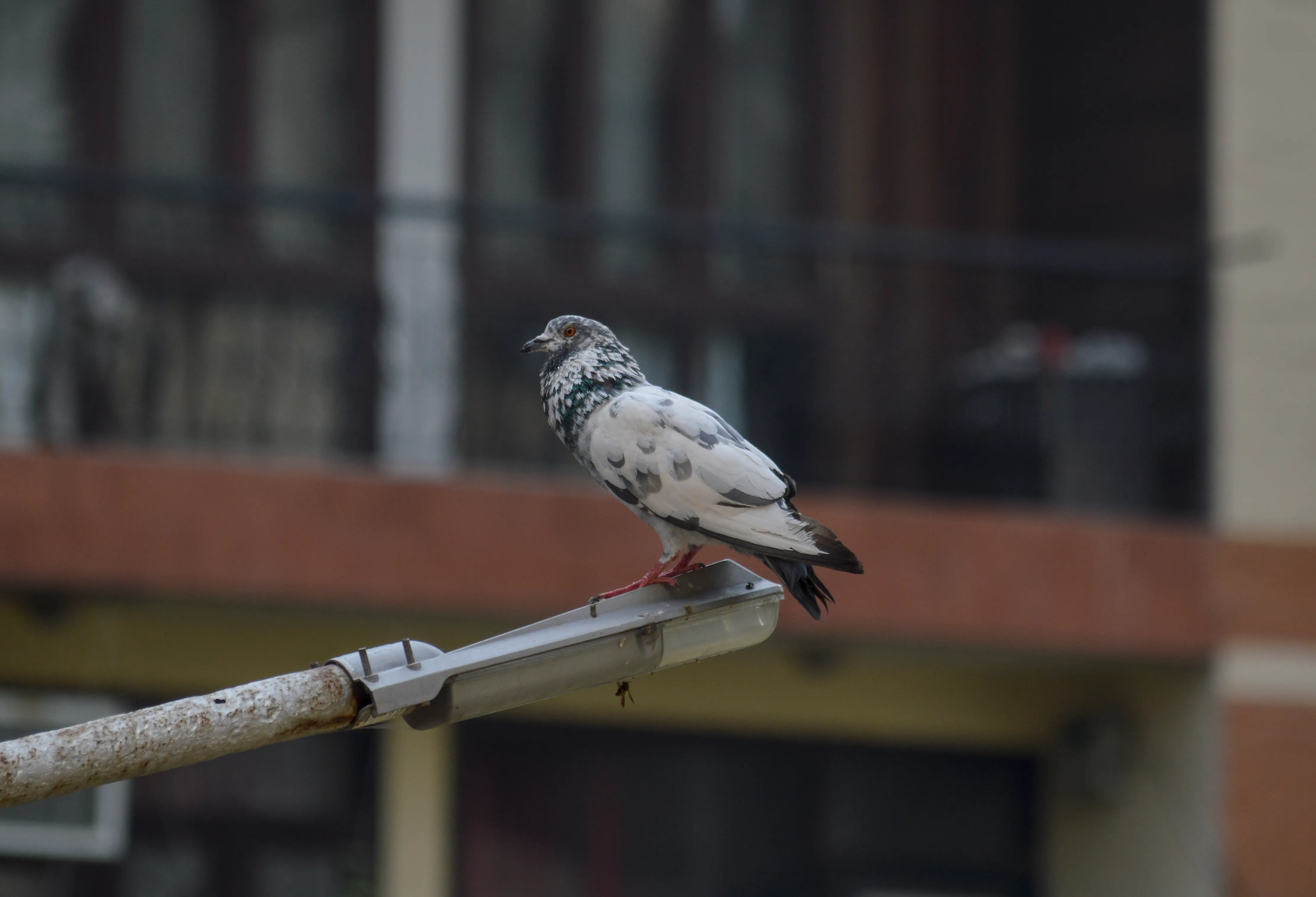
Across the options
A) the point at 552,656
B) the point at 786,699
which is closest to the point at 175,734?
the point at 552,656

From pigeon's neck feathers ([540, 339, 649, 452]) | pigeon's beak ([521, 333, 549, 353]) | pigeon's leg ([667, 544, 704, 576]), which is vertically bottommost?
pigeon's leg ([667, 544, 704, 576])

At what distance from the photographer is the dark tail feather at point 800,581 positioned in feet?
A: 8.40

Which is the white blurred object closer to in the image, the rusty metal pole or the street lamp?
the street lamp

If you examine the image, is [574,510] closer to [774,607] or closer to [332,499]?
[332,499]

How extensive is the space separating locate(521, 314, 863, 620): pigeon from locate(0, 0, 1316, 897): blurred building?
4.81 meters

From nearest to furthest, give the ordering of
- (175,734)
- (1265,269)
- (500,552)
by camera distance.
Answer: (175,734) < (500,552) < (1265,269)

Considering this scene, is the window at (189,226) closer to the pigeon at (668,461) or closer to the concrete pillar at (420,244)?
the concrete pillar at (420,244)

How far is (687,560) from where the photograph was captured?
8.70 ft

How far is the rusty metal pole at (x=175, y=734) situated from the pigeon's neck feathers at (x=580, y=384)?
44 centimetres

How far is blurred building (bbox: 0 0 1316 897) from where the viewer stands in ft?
24.7

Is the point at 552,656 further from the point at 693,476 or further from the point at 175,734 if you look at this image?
the point at 175,734

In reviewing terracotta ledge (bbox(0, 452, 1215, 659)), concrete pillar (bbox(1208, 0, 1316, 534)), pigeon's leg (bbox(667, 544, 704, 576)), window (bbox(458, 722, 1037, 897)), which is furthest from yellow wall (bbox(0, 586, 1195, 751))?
pigeon's leg (bbox(667, 544, 704, 576))

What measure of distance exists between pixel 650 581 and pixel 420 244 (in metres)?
6.06

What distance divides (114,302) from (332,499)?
1169mm
